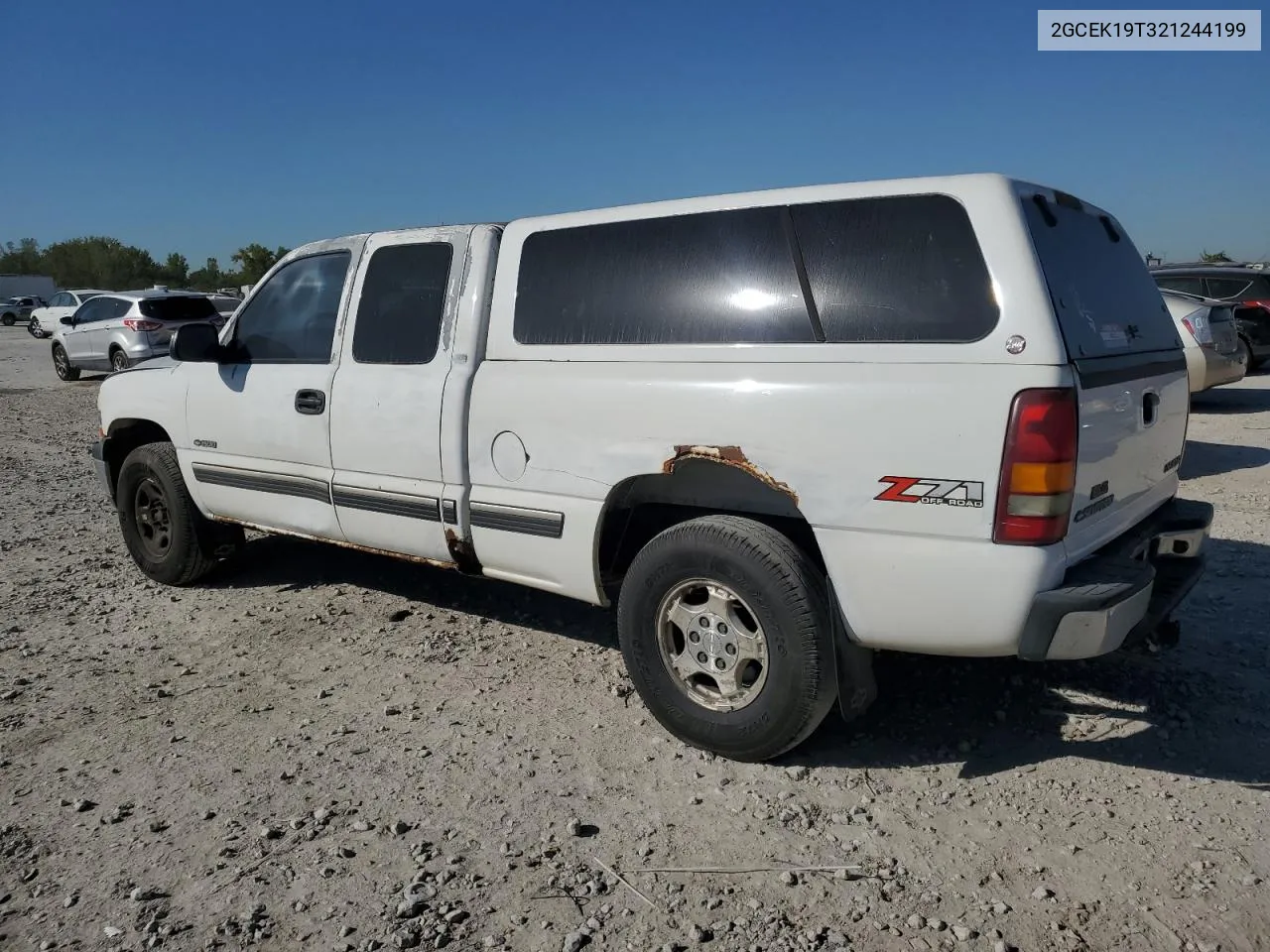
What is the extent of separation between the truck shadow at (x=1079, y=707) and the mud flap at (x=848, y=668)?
0.94ft

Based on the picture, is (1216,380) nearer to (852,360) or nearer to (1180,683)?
(1180,683)

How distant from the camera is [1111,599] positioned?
2.82 meters

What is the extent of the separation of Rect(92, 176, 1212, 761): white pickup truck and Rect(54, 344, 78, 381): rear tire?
17216 millimetres

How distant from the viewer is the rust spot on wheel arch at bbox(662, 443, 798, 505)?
319cm

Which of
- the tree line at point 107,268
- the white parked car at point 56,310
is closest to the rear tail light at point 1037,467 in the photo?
the white parked car at point 56,310

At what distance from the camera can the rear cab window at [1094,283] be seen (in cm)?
301

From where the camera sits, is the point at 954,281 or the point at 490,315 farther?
the point at 490,315

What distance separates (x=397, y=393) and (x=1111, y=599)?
2.99m

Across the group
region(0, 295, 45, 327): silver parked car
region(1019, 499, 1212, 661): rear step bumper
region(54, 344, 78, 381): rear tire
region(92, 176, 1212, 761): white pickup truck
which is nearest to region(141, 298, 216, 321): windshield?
region(54, 344, 78, 381): rear tire

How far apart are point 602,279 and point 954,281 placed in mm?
1434

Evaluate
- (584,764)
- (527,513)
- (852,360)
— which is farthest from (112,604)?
(852,360)

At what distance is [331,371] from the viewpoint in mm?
4594

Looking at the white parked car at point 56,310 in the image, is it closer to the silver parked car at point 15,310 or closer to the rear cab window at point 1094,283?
the silver parked car at point 15,310

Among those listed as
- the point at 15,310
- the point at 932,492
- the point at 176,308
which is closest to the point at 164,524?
the point at 932,492
